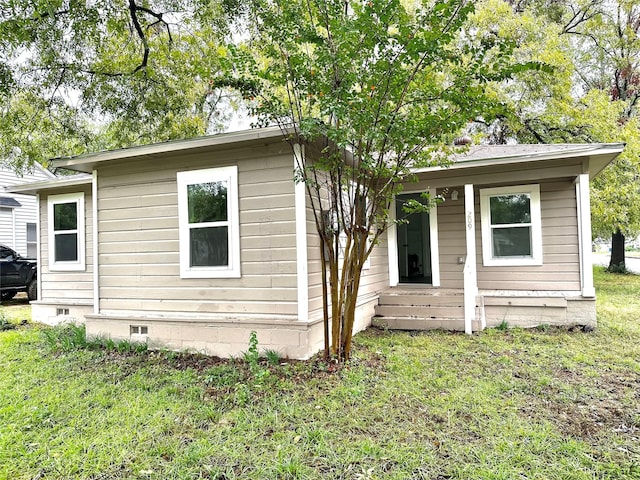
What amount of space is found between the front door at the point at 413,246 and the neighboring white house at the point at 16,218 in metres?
11.0

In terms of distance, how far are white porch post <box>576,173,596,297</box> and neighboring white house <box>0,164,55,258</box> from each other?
13.7 meters

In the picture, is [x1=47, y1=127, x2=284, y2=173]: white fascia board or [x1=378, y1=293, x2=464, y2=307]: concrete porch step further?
[x1=378, y1=293, x2=464, y2=307]: concrete porch step

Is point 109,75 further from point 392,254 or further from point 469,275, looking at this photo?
point 469,275

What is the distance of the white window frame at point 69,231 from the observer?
7.11 metres

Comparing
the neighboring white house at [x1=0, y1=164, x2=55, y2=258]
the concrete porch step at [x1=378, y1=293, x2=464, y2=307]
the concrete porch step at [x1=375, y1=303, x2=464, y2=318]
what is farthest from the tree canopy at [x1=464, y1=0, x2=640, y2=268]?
the neighboring white house at [x1=0, y1=164, x2=55, y2=258]

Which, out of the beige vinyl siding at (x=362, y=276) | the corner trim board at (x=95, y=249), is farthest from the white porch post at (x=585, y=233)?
the corner trim board at (x=95, y=249)

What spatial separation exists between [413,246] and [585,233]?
2.85 m

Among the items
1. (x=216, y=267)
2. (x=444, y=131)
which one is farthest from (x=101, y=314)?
(x=444, y=131)

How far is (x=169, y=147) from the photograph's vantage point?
15.4 ft

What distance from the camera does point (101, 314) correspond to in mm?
5309

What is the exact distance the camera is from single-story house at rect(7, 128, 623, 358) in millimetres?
4457

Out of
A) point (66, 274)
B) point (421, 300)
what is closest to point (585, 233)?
point (421, 300)

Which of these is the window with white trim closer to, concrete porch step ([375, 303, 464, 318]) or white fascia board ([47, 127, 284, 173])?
white fascia board ([47, 127, 284, 173])

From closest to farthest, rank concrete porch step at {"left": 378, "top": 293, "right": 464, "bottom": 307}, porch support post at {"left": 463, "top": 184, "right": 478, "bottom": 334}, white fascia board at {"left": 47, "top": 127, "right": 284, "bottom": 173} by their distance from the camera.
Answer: white fascia board at {"left": 47, "top": 127, "right": 284, "bottom": 173} → porch support post at {"left": 463, "top": 184, "right": 478, "bottom": 334} → concrete porch step at {"left": 378, "top": 293, "right": 464, "bottom": 307}
